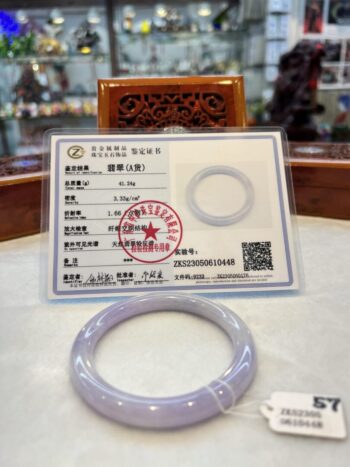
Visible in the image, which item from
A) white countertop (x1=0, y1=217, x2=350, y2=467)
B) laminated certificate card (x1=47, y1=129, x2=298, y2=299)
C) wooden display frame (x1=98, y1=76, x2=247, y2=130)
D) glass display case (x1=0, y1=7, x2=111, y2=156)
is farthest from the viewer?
glass display case (x1=0, y1=7, x2=111, y2=156)

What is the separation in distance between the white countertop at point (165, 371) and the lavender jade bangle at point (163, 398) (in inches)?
0.6

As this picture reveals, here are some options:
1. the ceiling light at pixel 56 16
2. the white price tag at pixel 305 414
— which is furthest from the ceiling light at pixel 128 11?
the white price tag at pixel 305 414

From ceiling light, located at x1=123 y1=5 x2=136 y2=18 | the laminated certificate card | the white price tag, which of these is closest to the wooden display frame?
the laminated certificate card

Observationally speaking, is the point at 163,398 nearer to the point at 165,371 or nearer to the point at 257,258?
the point at 165,371

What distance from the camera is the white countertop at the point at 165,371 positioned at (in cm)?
39

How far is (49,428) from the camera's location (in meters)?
0.42

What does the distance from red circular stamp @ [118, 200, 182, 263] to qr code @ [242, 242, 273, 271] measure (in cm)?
13

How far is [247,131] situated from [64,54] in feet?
6.87

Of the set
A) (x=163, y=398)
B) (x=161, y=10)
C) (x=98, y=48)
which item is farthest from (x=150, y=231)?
(x=161, y=10)

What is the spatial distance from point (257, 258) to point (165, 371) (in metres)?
0.27

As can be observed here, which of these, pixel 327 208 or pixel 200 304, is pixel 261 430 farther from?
pixel 327 208

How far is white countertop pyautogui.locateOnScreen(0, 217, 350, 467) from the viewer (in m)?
0.39

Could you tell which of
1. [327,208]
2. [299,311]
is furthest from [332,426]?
[327,208]

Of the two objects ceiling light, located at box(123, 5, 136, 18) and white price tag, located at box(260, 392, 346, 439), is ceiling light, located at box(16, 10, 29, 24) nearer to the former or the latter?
ceiling light, located at box(123, 5, 136, 18)
